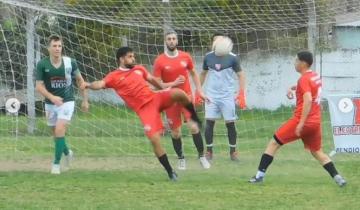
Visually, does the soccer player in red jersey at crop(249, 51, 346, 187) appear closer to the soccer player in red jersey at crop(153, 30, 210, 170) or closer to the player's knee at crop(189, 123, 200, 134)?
the player's knee at crop(189, 123, 200, 134)

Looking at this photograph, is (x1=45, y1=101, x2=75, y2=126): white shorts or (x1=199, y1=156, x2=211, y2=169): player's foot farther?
(x1=199, y1=156, x2=211, y2=169): player's foot

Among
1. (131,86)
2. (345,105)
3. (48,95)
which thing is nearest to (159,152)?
(131,86)

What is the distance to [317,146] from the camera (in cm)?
955

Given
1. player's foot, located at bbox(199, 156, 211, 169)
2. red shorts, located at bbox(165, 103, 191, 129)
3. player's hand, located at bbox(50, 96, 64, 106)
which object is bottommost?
player's foot, located at bbox(199, 156, 211, 169)

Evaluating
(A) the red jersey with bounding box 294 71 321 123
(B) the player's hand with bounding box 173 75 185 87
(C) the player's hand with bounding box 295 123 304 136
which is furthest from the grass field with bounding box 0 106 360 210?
(B) the player's hand with bounding box 173 75 185 87

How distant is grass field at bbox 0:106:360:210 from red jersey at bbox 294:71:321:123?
0.81 metres

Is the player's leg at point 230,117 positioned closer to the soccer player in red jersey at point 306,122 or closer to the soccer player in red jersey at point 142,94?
the soccer player in red jersey at point 142,94

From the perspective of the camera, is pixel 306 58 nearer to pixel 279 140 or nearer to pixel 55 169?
pixel 279 140

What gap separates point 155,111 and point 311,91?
76.0 inches

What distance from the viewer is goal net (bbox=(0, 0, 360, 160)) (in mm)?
14875

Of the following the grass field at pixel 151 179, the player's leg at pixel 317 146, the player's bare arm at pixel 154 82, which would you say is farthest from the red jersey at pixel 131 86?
the player's leg at pixel 317 146

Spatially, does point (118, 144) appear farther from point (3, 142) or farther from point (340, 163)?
point (340, 163)

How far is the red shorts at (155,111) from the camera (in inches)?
386

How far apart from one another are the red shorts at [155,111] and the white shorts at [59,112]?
1.22 m
